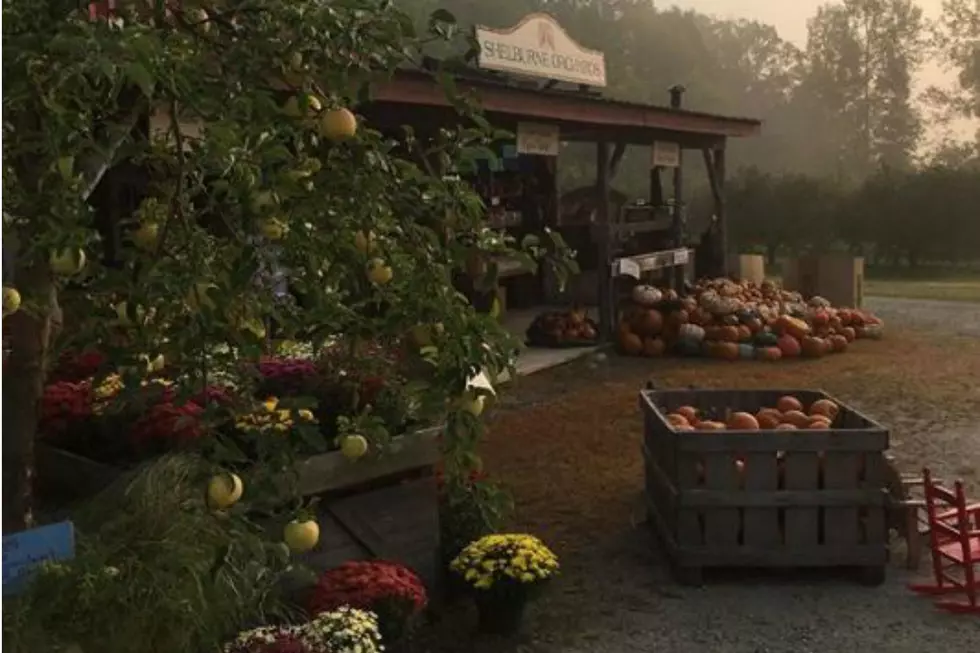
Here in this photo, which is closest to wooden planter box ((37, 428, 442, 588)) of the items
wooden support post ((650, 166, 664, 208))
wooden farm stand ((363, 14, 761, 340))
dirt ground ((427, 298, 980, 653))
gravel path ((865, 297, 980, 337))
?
dirt ground ((427, 298, 980, 653))

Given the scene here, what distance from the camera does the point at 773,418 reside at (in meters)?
6.04

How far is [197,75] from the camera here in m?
1.81

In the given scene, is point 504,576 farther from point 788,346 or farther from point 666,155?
point 666,155

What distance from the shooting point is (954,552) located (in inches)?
207

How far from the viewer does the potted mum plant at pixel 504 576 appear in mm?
4520

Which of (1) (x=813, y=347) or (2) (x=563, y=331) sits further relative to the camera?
(2) (x=563, y=331)

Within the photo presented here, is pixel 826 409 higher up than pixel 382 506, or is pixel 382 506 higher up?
pixel 826 409

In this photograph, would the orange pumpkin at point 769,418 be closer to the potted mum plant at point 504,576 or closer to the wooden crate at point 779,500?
the wooden crate at point 779,500

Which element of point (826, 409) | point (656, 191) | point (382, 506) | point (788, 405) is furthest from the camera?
point (656, 191)

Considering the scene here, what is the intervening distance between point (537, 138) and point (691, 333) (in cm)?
312

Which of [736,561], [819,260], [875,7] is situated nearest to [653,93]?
[875,7]

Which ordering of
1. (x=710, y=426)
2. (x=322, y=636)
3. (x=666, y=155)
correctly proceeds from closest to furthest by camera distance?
(x=322, y=636) < (x=710, y=426) < (x=666, y=155)

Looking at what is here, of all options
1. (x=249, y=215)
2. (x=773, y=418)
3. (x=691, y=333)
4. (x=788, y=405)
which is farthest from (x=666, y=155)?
(x=249, y=215)

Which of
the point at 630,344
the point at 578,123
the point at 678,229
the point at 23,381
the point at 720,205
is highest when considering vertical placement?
the point at 578,123
